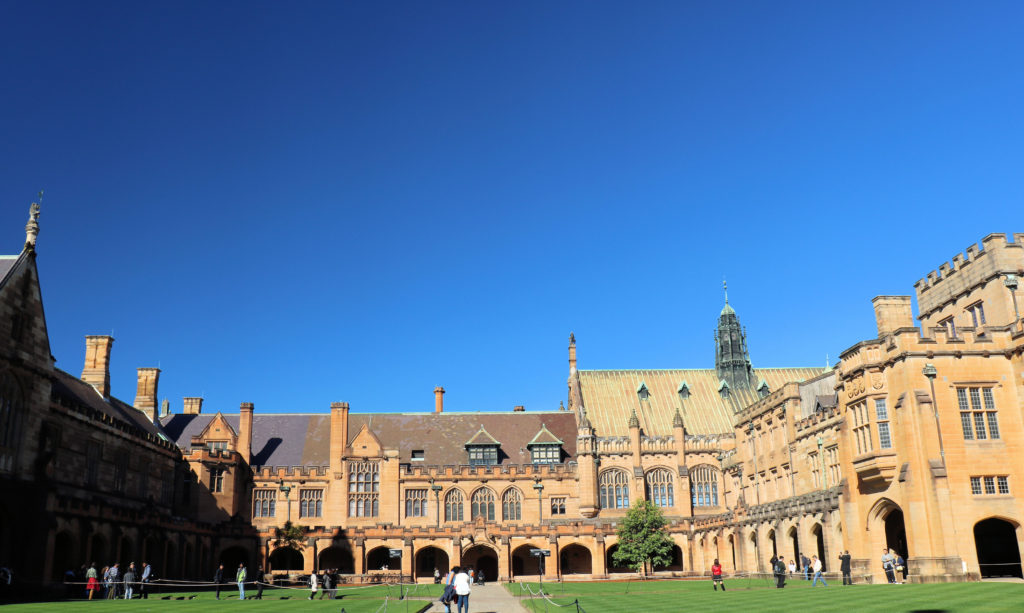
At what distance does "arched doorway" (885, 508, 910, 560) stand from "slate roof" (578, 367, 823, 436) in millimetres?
27474

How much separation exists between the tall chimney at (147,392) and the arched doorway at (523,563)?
1249 inches

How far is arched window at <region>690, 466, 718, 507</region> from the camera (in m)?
69.1

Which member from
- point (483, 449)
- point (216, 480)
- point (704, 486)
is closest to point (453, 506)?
point (483, 449)

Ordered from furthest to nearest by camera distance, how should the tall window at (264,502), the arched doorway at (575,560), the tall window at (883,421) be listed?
the tall window at (264,502)
the arched doorway at (575,560)
the tall window at (883,421)

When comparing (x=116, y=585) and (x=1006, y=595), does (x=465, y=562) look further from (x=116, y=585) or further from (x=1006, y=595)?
(x=1006, y=595)

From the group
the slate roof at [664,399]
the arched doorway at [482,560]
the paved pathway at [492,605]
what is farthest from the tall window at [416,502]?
the paved pathway at [492,605]

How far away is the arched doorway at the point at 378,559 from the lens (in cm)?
6475

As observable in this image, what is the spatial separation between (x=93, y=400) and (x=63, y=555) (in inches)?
566

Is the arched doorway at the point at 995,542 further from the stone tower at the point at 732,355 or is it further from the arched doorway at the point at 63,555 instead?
the arched doorway at the point at 63,555

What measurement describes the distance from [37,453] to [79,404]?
580 centimetres

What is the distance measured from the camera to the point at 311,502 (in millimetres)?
67312

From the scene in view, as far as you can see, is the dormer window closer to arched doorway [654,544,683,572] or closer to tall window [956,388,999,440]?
arched doorway [654,544,683,572]

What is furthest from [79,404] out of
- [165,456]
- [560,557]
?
[560,557]

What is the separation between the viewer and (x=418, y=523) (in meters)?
67.4
